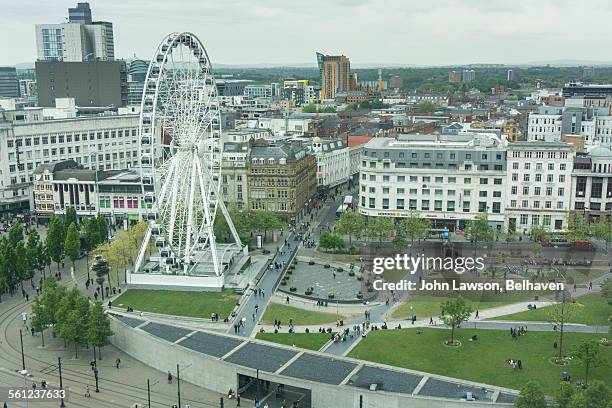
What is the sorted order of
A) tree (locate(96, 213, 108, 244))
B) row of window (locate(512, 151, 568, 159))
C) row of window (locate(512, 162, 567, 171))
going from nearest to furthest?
tree (locate(96, 213, 108, 244)), row of window (locate(512, 151, 568, 159)), row of window (locate(512, 162, 567, 171))


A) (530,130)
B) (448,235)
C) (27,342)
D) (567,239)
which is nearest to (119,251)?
(27,342)

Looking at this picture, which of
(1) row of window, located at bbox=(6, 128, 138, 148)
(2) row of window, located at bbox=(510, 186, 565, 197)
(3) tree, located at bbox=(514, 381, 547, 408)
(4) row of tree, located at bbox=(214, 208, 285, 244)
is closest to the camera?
(3) tree, located at bbox=(514, 381, 547, 408)

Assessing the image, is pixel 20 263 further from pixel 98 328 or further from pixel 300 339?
pixel 300 339

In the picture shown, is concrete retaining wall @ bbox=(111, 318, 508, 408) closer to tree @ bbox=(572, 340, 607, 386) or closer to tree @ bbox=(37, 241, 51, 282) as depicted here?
tree @ bbox=(572, 340, 607, 386)

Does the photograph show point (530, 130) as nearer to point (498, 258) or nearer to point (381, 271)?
point (498, 258)

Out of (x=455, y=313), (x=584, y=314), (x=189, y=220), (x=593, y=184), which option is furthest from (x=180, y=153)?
(x=593, y=184)

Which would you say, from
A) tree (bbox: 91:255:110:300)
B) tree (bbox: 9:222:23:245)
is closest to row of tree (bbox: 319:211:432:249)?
tree (bbox: 91:255:110:300)
